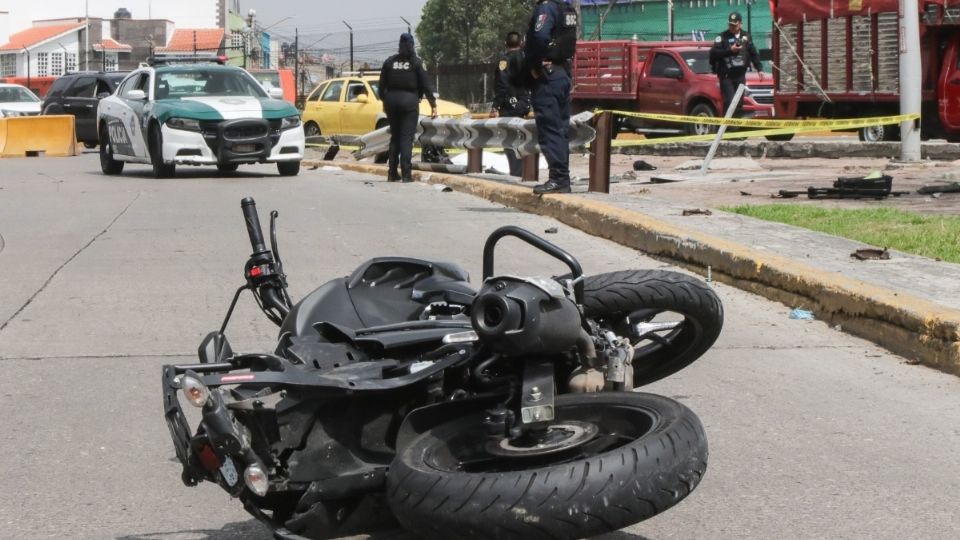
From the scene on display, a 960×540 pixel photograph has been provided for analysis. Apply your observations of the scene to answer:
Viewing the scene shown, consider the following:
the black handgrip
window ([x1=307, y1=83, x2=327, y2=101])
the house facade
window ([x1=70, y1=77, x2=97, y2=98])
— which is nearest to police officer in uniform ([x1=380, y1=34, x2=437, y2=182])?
window ([x1=307, y1=83, x2=327, y2=101])

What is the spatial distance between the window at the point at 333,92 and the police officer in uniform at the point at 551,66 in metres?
16.3

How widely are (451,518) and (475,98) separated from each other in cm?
4697

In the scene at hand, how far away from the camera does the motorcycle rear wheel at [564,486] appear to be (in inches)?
123

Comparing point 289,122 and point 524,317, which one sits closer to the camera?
point 524,317

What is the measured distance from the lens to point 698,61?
27.7 meters

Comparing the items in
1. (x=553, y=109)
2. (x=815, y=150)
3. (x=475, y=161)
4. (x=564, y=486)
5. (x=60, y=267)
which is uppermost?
(x=553, y=109)

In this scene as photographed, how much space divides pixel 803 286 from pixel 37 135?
2443 cm

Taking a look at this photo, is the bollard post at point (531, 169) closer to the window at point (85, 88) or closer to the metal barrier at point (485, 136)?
the metal barrier at point (485, 136)

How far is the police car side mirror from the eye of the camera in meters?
27.4

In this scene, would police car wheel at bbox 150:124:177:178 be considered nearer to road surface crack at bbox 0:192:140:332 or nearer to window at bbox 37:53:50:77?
road surface crack at bbox 0:192:140:332

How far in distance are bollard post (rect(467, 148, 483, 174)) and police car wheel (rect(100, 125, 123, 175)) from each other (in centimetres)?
548

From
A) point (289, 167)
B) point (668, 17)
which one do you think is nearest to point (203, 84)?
point (289, 167)

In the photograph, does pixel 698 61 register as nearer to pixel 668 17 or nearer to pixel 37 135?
pixel 37 135

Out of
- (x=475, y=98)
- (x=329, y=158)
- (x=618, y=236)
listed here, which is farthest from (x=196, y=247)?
(x=475, y=98)
